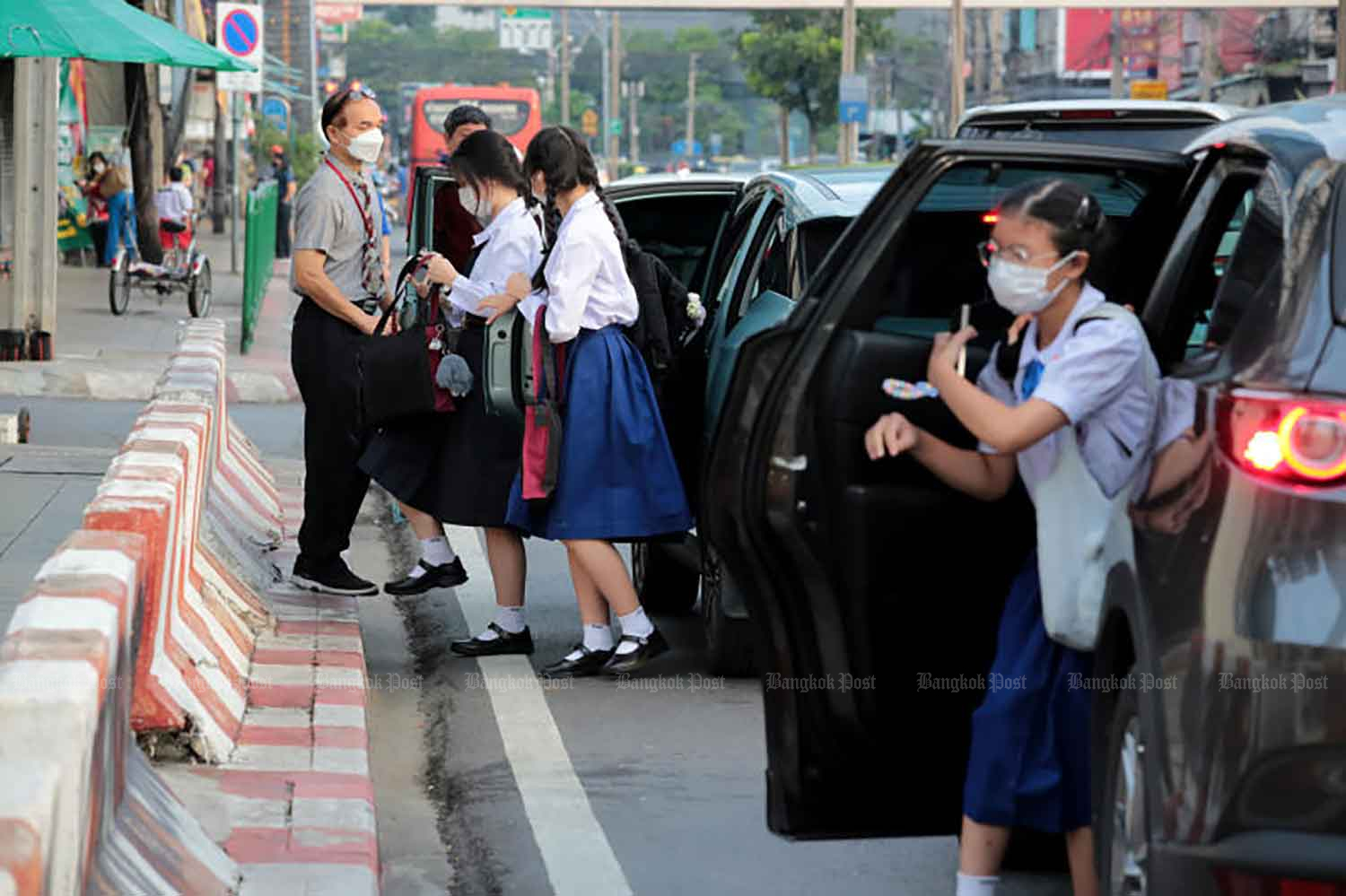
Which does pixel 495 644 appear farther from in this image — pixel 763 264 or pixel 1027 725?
pixel 1027 725

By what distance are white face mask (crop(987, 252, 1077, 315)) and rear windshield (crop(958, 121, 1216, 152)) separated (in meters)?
6.51

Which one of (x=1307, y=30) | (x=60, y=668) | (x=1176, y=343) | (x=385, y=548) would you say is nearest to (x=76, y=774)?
(x=60, y=668)

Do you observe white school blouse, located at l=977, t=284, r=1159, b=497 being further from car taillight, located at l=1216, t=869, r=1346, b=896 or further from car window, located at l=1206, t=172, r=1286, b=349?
car taillight, located at l=1216, t=869, r=1346, b=896

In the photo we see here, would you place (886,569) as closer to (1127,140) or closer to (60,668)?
(60,668)

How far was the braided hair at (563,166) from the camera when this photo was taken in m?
7.42

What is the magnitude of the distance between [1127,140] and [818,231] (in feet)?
13.0

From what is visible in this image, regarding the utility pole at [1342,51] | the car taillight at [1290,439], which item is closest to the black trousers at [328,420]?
the car taillight at [1290,439]

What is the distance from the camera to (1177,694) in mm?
3684

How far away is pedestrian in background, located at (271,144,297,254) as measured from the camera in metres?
40.2

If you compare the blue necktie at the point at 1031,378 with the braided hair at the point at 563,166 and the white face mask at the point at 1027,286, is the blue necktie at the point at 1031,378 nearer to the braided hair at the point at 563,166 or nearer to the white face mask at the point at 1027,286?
the white face mask at the point at 1027,286

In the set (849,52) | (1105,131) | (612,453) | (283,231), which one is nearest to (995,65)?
(849,52)

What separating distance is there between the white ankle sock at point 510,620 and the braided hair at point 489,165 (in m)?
1.43

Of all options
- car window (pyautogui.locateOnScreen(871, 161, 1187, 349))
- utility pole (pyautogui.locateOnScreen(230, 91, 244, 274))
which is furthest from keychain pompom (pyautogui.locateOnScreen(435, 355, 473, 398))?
utility pole (pyautogui.locateOnScreen(230, 91, 244, 274))

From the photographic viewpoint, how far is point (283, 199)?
43750 mm
